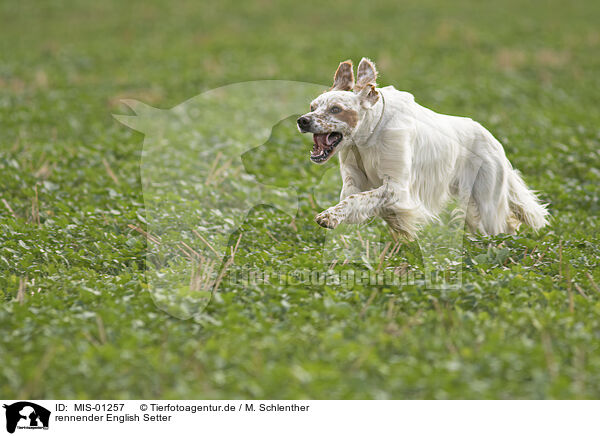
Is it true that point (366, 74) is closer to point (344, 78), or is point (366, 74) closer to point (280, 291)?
point (344, 78)

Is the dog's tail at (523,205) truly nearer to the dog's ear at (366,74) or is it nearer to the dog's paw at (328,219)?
the dog's ear at (366,74)

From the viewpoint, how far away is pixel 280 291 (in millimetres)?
4836

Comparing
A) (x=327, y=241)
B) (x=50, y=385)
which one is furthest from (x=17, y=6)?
(x=50, y=385)

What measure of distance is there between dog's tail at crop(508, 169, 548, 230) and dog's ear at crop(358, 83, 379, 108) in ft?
5.96

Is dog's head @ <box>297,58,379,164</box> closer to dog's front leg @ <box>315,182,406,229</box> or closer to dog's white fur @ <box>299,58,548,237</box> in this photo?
dog's white fur @ <box>299,58,548,237</box>

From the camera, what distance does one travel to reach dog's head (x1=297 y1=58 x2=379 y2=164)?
4.71 m

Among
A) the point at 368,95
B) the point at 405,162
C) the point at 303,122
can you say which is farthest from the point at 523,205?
the point at 303,122

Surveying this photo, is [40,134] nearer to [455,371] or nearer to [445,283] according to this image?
[445,283]

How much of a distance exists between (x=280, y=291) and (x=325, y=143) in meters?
1.13

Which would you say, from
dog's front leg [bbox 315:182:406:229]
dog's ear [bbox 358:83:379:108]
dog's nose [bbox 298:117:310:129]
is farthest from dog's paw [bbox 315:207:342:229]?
dog's ear [bbox 358:83:379:108]

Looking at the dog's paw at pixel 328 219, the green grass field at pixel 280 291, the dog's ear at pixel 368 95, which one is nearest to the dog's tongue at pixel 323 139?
the dog's ear at pixel 368 95

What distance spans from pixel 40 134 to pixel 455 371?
333 inches

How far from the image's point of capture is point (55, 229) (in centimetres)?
623

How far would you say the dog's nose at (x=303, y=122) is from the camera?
466cm
